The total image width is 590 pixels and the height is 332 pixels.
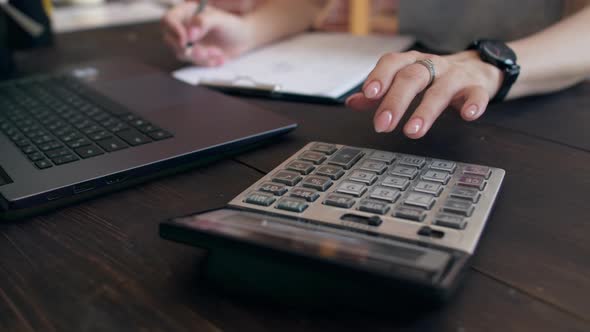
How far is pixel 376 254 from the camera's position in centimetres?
28

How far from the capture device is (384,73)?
0.48 m

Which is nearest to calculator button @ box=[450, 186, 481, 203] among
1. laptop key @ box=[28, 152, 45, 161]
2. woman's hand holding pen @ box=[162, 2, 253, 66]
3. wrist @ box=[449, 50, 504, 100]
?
wrist @ box=[449, 50, 504, 100]

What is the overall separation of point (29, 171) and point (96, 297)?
0.16 metres

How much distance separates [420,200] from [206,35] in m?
0.59

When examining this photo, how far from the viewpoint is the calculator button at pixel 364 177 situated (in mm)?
385

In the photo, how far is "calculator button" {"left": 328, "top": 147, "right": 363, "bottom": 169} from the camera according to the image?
42cm

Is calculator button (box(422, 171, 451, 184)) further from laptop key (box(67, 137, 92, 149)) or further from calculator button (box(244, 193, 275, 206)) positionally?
laptop key (box(67, 137, 92, 149))

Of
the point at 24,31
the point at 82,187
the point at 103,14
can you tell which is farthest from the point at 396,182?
the point at 103,14

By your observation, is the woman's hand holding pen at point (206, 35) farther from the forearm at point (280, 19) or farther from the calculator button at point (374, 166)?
the calculator button at point (374, 166)

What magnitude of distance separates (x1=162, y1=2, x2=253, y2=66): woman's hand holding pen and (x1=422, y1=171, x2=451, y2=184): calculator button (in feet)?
1.55

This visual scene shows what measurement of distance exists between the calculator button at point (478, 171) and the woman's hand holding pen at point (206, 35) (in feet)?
1.58

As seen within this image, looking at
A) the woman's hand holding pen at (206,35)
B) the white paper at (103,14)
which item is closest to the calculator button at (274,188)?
the woman's hand holding pen at (206,35)

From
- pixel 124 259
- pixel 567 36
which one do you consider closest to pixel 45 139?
pixel 124 259

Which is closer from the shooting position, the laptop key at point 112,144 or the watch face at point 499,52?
the laptop key at point 112,144
